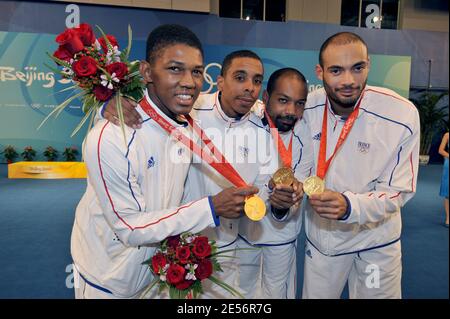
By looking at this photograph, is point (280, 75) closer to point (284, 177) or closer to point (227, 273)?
point (284, 177)

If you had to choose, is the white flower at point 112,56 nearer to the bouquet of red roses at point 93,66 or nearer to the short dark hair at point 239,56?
the bouquet of red roses at point 93,66

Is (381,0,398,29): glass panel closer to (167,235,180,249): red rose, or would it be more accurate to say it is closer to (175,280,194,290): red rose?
(167,235,180,249): red rose

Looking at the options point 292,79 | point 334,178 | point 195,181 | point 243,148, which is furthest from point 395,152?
point 195,181

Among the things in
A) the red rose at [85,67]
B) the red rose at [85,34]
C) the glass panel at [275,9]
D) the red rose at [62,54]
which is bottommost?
the red rose at [85,67]

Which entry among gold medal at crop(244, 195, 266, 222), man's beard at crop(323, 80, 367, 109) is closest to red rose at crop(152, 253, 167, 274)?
gold medal at crop(244, 195, 266, 222)

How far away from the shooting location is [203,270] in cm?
151

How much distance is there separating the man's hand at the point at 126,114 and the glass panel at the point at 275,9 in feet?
3.87

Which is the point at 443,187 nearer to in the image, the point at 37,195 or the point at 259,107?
the point at 259,107

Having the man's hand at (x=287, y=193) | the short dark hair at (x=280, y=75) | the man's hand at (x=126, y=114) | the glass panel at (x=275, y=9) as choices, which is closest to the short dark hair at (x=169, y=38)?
the man's hand at (x=126, y=114)

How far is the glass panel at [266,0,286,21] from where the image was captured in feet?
7.38

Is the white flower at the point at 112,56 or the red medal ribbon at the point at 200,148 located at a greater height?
the white flower at the point at 112,56

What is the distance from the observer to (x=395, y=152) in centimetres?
187

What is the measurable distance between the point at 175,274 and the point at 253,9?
1.92 m

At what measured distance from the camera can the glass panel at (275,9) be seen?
2.25m
